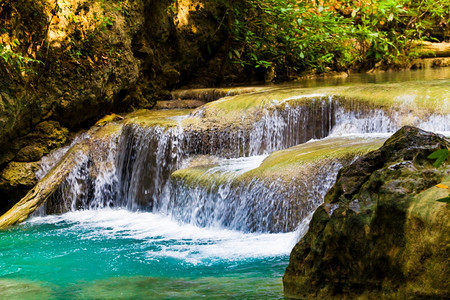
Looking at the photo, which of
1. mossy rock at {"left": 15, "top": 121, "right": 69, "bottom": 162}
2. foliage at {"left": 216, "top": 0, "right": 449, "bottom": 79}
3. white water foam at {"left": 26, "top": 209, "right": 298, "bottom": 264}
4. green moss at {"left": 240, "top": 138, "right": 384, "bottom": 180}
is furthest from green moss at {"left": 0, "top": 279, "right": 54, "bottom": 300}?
foliage at {"left": 216, "top": 0, "right": 449, "bottom": 79}

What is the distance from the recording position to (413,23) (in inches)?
581

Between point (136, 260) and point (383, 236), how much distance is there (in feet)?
9.72

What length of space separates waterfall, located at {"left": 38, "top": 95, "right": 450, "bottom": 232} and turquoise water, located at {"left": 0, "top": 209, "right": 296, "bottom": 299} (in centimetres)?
46

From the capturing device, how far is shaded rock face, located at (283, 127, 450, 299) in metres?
2.08

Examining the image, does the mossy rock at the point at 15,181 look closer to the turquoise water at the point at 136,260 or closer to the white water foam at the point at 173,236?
the white water foam at the point at 173,236

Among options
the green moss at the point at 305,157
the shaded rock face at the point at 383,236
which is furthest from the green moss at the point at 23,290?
the green moss at the point at 305,157

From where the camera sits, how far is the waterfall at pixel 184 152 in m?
6.48

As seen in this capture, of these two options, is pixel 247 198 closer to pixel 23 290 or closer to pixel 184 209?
pixel 184 209

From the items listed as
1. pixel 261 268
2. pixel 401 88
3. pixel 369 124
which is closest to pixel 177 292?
pixel 261 268

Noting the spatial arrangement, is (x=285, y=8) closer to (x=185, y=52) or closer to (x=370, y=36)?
(x=370, y=36)

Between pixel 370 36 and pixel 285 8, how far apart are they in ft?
6.29

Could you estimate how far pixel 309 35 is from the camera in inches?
439

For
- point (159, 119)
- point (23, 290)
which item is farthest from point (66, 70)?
point (23, 290)

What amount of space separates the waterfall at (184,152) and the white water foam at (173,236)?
0.24m
